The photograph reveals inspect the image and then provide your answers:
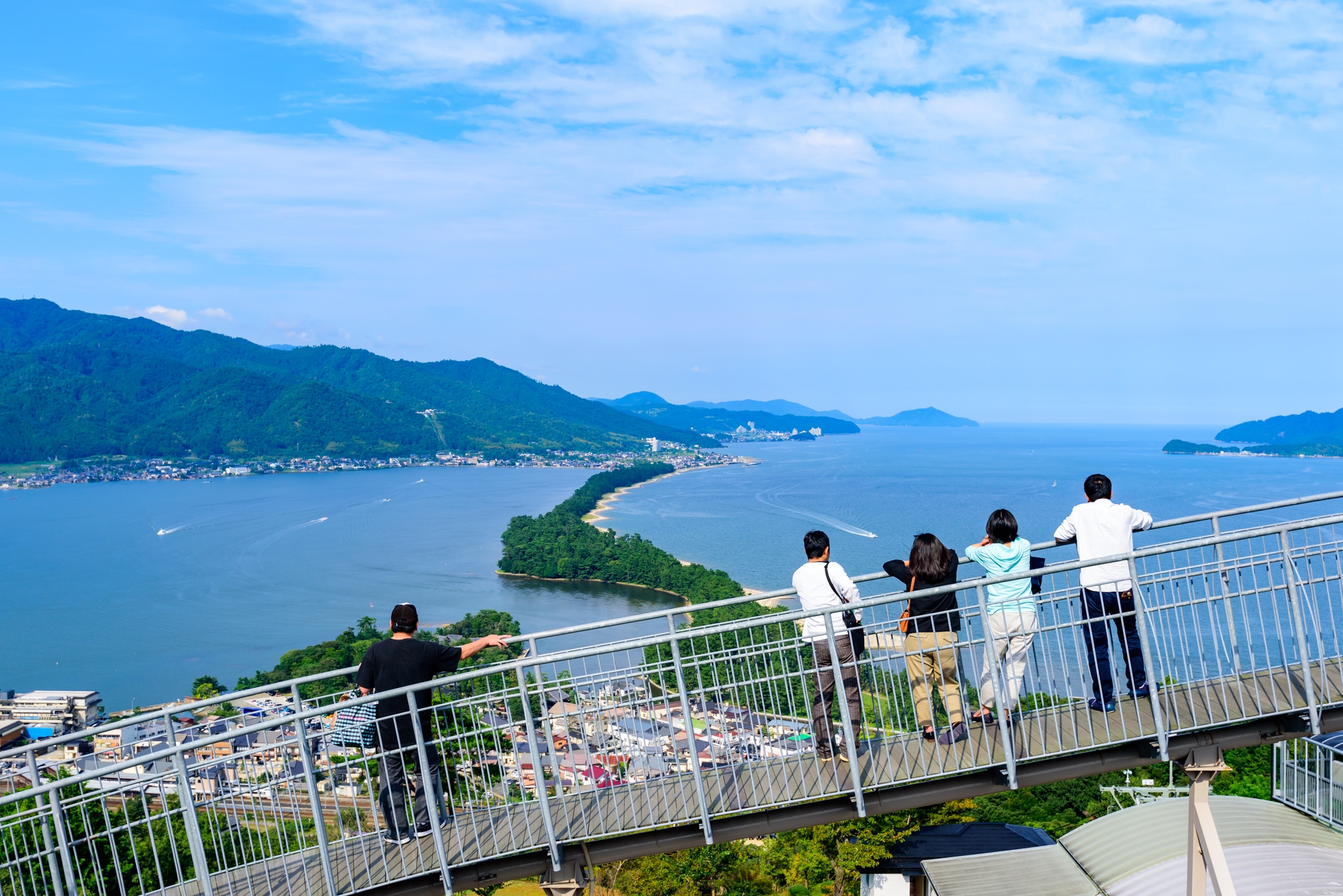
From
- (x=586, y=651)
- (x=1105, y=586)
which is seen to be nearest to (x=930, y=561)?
(x=1105, y=586)

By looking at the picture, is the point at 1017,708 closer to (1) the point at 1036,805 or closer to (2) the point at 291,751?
(2) the point at 291,751

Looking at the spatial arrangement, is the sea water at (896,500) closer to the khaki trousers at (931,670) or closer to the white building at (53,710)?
the khaki trousers at (931,670)

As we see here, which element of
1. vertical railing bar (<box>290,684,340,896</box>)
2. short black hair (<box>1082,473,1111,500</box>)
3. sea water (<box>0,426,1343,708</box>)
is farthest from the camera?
sea water (<box>0,426,1343,708</box>)

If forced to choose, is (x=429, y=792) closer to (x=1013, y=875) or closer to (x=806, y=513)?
(x=1013, y=875)

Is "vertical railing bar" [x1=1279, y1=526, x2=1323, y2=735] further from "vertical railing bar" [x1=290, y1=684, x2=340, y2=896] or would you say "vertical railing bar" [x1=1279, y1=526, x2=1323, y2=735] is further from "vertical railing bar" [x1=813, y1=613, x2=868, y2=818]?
"vertical railing bar" [x1=290, y1=684, x2=340, y2=896]

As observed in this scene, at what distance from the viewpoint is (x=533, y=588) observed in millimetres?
64875

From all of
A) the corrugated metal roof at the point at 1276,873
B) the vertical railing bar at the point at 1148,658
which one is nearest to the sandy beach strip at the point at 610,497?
the corrugated metal roof at the point at 1276,873

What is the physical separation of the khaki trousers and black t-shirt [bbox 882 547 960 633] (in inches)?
1.6

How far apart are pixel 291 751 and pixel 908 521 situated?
78.9m

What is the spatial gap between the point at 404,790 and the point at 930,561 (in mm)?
3086

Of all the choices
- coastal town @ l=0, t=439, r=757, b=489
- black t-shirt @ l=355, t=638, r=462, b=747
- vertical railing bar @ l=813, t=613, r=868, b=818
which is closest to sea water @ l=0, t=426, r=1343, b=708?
coastal town @ l=0, t=439, r=757, b=489

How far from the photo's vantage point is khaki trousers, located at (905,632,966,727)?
16.4 ft

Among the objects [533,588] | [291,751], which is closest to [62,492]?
[533,588]

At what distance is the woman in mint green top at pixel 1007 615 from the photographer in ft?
16.4
